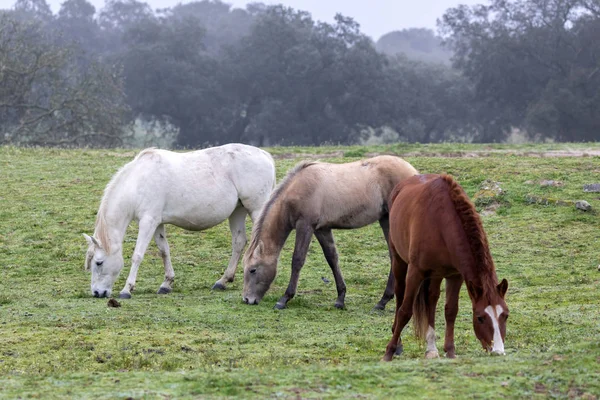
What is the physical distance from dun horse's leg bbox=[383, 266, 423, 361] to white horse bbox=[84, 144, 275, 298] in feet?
16.6

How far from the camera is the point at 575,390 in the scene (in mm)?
6586

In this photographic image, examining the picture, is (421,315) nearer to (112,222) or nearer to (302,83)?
Answer: (112,222)

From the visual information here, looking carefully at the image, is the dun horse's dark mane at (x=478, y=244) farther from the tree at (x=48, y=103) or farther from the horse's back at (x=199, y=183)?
the tree at (x=48, y=103)

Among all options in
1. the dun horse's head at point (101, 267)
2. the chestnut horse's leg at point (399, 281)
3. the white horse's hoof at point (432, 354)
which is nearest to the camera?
the white horse's hoof at point (432, 354)

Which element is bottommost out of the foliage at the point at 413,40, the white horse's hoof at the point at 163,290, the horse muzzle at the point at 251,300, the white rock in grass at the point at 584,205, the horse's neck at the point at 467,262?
the white horse's hoof at the point at 163,290

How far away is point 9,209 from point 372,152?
8982 mm

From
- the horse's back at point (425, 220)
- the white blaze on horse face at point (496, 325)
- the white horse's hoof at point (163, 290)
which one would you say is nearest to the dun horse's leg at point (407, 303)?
the horse's back at point (425, 220)

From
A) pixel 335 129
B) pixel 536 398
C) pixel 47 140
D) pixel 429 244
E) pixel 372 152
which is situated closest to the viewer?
pixel 536 398

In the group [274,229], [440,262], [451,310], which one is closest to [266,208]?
[274,229]

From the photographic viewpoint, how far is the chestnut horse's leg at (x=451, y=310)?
8.46 meters

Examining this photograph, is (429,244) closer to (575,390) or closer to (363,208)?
(575,390)

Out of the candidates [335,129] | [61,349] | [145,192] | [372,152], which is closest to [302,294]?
[145,192]

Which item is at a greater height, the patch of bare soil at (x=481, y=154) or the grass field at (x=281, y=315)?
the patch of bare soil at (x=481, y=154)

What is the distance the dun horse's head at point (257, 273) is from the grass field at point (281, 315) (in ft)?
0.71
